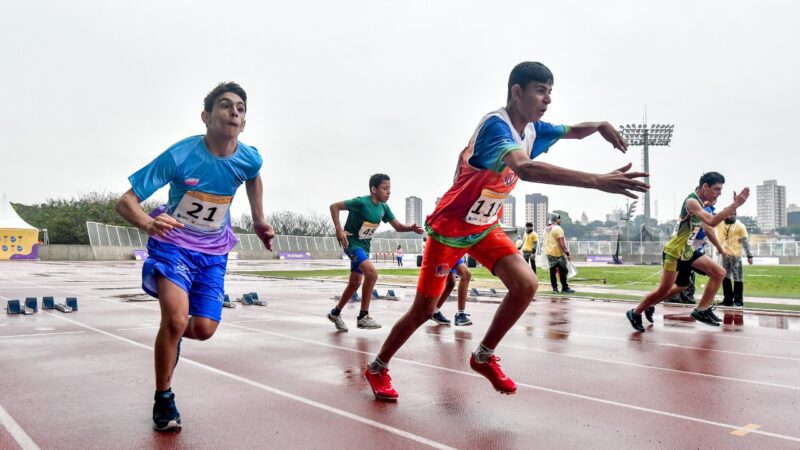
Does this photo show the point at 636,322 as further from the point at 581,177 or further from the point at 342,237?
the point at 581,177

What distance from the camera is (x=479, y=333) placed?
8164 millimetres

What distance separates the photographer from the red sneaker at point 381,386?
14.7 feet

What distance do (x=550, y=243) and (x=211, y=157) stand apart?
41.5 ft

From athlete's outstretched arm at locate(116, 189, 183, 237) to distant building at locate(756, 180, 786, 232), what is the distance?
18063 centimetres

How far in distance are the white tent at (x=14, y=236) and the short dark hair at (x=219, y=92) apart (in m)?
47.4

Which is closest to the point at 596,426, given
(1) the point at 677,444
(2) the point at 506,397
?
(1) the point at 677,444

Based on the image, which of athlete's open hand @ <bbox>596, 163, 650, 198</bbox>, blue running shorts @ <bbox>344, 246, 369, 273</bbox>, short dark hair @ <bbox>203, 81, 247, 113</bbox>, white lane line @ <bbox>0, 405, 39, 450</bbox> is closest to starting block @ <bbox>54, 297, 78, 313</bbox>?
blue running shorts @ <bbox>344, 246, 369, 273</bbox>

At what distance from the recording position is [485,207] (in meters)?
4.38

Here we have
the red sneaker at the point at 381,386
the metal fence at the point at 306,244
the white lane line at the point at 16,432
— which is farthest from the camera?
the metal fence at the point at 306,244

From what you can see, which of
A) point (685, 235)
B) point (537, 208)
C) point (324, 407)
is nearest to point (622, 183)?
point (324, 407)

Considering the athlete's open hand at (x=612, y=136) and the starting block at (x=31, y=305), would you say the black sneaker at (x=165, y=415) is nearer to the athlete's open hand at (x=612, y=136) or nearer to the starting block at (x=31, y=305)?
the athlete's open hand at (x=612, y=136)

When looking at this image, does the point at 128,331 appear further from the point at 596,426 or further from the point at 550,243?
the point at 550,243

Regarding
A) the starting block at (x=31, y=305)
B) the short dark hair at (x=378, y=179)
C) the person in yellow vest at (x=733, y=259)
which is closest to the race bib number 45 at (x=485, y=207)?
the short dark hair at (x=378, y=179)

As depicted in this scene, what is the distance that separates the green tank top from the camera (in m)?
8.34
